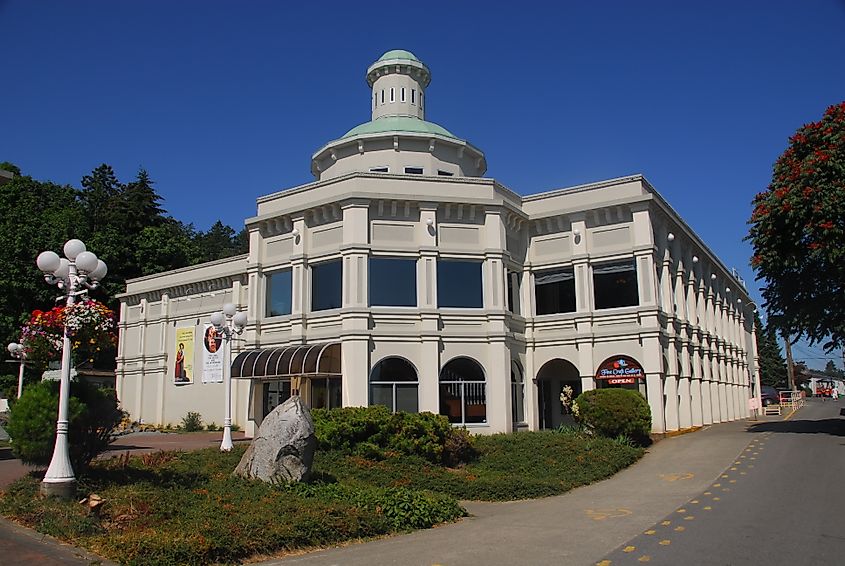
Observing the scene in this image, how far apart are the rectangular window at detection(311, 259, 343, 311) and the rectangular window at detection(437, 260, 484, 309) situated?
12.7ft

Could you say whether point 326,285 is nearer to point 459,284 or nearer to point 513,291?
point 459,284

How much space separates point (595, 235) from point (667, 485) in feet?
46.0

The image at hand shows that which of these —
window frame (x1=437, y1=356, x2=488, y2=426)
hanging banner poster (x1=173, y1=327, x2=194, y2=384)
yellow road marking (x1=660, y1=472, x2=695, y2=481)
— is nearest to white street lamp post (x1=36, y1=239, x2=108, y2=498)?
yellow road marking (x1=660, y1=472, x2=695, y2=481)

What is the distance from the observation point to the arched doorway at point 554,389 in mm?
30359

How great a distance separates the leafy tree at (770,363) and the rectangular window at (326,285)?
7397 cm

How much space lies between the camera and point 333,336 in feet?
87.4

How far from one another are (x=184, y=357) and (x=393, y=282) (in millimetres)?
16295

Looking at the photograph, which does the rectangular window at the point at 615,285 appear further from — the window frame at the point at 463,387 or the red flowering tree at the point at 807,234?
the window frame at the point at 463,387

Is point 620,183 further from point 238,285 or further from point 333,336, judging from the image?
point 238,285

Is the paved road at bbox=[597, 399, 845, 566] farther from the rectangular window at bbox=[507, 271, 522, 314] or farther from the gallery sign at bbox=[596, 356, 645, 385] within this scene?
the rectangular window at bbox=[507, 271, 522, 314]

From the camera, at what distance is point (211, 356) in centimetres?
3625

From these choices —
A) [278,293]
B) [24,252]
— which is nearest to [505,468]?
[278,293]

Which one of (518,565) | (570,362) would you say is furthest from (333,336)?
(518,565)

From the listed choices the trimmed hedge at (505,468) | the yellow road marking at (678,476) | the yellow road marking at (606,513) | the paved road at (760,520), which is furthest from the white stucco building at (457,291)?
the yellow road marking at (606,513)
